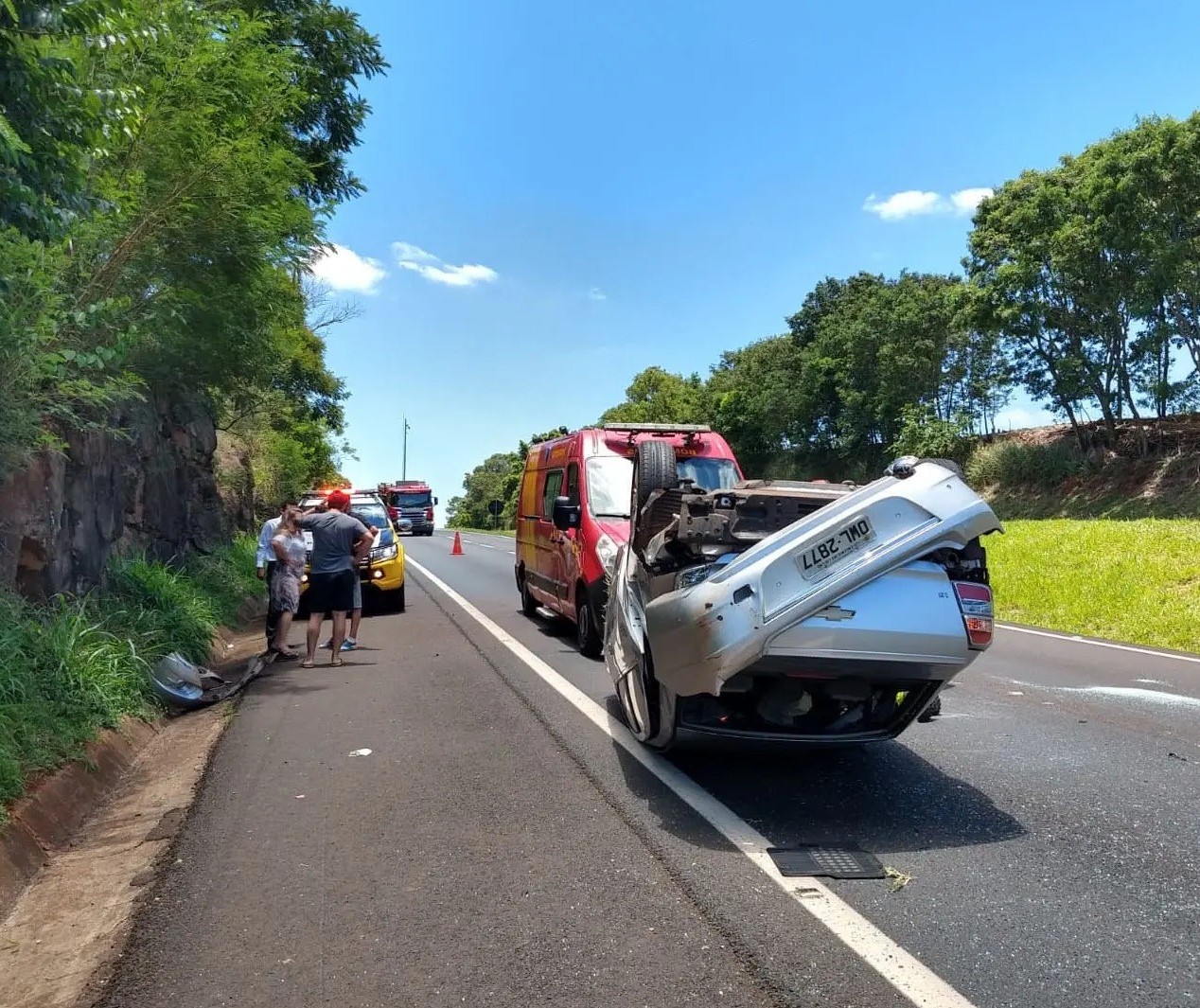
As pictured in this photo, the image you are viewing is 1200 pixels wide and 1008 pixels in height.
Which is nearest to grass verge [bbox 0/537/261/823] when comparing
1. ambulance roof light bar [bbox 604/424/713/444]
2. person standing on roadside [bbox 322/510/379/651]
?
person standing on roadside [bbox 322/510/379/651]

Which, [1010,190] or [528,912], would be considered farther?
[1010,190]

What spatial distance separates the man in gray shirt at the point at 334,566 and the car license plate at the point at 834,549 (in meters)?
6.28

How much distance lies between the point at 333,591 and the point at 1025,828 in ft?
23.0

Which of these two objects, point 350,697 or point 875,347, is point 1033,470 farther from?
point 350,697

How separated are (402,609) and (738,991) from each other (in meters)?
12.0

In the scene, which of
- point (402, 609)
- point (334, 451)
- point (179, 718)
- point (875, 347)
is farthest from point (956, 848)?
point (875, 347)

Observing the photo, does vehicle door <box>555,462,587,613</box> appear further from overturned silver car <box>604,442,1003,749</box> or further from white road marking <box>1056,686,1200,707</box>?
white road marking <box>1056,686,1200,707</box>

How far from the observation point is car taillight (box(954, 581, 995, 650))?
181 inches

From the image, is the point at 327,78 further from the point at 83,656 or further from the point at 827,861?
the point at 827,861

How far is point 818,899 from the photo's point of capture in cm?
381

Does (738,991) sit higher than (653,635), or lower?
lower

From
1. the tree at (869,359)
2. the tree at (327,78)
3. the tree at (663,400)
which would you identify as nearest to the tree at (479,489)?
the tree at (663,400)

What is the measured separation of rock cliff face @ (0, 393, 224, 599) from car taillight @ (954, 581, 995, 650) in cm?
652

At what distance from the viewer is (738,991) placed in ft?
10.2
